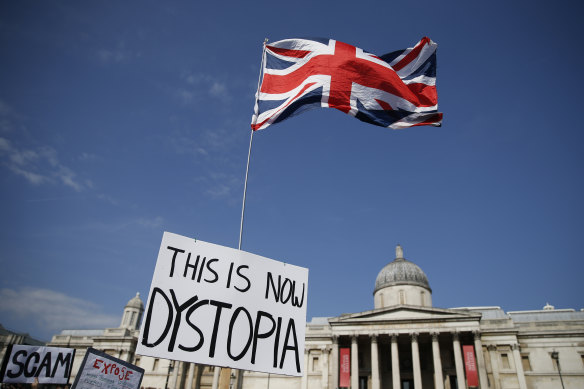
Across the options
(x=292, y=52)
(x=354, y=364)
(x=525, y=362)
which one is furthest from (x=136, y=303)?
(x=292, y=52)

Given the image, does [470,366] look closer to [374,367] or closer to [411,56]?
[374,367]

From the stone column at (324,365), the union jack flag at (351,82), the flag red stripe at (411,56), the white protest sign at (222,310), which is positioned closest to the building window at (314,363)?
the stone column at (324,365)

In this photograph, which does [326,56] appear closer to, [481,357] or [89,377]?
[89,377]

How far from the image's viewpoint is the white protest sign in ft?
17.5

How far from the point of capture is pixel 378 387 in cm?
3978

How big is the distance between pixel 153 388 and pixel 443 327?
1473 inches

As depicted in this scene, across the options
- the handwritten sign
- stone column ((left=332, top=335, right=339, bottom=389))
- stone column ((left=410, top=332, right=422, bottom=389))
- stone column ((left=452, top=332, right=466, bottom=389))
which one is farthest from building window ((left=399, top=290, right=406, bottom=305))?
the handwritten sign

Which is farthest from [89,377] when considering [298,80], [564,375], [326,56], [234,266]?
[564,375]

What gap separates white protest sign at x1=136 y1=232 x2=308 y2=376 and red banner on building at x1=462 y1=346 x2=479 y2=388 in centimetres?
3853

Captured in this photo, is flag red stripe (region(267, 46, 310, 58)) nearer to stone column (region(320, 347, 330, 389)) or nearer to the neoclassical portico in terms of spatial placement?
the neoclassical portico

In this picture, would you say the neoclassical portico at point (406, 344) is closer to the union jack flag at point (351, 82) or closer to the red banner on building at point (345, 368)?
the red banner on building at point (345, 368)

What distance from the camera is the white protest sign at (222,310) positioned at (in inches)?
209

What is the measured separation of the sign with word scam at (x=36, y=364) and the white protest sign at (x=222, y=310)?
14.9 m

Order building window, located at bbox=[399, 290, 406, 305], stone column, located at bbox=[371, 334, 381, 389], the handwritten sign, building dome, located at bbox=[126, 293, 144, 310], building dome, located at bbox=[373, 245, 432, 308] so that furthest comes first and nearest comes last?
building dome, located at bbox=[126, 293, 144, 310] < building dome, located at bbox=[373, 245, 432, 308] < building window, located at bbox=[399, 290, 406, 305] < stone column, located at bbox=[371, 334, 381, 389] < the handwritten sign
